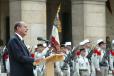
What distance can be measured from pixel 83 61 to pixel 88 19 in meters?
5.49

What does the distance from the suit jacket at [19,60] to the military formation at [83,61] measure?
823 cm

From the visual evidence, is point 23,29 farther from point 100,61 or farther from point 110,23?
point 110,23

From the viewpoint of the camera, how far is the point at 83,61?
17266 mm

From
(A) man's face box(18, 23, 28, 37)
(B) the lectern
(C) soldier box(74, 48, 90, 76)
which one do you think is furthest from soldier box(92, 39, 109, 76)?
(A) man's face box(18, 23, 28, 37)

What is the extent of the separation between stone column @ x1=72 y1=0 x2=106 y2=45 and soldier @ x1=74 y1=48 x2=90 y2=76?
517 cm

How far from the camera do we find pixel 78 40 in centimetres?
2266

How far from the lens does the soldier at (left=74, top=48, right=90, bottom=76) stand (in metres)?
17.3

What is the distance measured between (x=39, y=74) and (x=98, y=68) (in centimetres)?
233

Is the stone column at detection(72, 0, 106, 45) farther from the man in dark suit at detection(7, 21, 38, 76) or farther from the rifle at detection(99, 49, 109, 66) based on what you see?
the man in dark suit at detection(7, 21, 38, 76)

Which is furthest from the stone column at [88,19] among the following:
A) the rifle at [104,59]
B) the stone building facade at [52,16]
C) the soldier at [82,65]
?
the soldier at [82,65]

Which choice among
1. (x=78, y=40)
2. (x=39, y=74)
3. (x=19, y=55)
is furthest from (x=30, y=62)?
(x=78, y=40)

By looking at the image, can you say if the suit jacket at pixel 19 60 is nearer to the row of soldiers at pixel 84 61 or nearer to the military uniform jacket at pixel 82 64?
the row of soldiers at pixel 84 61

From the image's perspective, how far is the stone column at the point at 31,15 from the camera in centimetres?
2058

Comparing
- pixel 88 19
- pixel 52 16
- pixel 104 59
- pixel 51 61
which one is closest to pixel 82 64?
pixel 104 59
